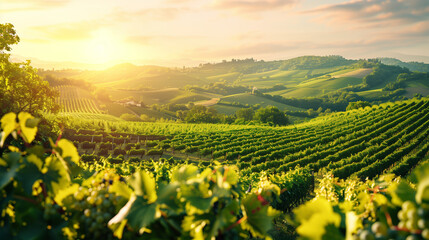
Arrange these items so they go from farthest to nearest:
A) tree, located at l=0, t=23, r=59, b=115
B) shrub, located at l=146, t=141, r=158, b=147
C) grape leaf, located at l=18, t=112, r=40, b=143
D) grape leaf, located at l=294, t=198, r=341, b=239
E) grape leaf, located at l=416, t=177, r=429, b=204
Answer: shrub, located at l=146, t=141, r=158, b=147, tree, located at l=0, t=23, r=59, b=115, grape leaf, located at l=18, t=112, r=40, b=143, grape leaf, located at l=294, t=198, r=341, b=239, grape leaf, located at l=416, t=177, r=429, b=204

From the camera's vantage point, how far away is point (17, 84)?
17.0 meters

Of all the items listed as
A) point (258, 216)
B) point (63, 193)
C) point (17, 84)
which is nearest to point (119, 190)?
point (63, 193)

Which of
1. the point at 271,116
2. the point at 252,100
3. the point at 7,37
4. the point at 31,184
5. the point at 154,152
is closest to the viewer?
the point at 31,184

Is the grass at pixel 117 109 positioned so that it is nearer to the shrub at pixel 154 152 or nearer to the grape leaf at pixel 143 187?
the shrub at pixel 154 152

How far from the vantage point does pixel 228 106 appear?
5305 inches

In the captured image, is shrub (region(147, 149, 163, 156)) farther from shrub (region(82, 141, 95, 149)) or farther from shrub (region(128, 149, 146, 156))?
shrub (region(82, 141, 95, 149))

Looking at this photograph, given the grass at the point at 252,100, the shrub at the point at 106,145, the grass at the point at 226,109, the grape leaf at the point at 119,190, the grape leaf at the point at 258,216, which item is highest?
the grape leaf at the point at 119,190

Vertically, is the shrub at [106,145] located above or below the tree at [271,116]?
above

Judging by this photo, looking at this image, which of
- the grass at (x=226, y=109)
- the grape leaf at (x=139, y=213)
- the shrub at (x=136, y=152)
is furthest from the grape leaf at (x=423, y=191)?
the grass at (x=226, y=109)

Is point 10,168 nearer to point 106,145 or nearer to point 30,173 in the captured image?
point 30,173

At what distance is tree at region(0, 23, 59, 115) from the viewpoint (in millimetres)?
16109

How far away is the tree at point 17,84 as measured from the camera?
16109mm

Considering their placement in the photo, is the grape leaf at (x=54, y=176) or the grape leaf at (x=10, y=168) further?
the grape leaf at (x=54, y=176)

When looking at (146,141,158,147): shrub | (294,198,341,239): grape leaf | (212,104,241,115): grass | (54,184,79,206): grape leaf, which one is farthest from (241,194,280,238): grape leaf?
(212,104,241,115): grass
